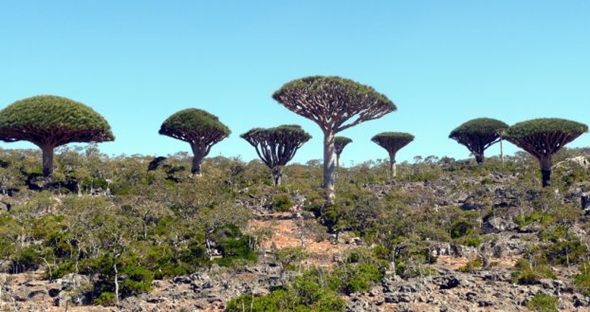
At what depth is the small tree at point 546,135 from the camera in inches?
1969

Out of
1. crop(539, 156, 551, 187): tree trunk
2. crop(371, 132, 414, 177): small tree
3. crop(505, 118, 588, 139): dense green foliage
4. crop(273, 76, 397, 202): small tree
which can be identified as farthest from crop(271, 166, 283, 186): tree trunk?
crop(539, 156, 551, 187): tree trunk

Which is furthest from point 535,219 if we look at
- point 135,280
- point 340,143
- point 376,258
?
point 340,143

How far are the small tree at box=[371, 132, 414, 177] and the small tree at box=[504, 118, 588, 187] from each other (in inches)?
763

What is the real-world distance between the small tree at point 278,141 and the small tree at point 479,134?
23.1 m

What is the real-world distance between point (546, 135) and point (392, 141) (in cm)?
2275

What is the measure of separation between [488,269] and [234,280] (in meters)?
11.5

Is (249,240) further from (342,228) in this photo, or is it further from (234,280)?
(342,228)

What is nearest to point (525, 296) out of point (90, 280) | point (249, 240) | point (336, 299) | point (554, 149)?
point (336, 299)

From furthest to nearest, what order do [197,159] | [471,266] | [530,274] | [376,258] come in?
[197,159] < [376,258] < [471,266] < [530,274]

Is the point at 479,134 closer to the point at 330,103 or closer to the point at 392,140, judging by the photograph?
the point at 392,140

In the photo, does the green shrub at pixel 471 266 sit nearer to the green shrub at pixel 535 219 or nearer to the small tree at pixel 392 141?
the green shrub at pixel 535 219

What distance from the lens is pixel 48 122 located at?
46.8 m

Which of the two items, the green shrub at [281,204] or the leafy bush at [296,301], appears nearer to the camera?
the leafy bush at [296,301]

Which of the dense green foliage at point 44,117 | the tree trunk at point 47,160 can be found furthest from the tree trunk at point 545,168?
the tree trunk at point 47,160
